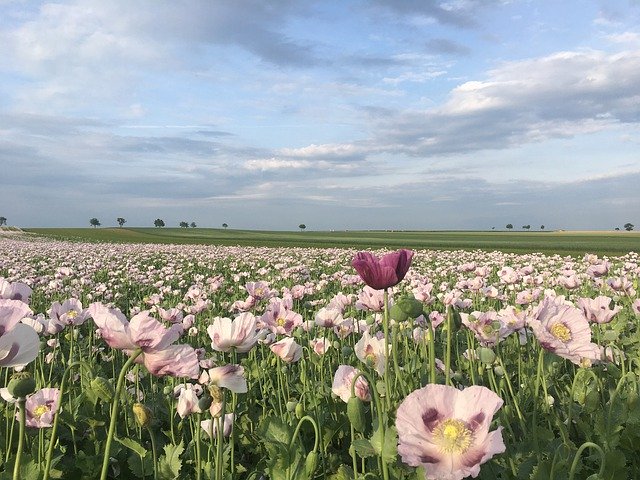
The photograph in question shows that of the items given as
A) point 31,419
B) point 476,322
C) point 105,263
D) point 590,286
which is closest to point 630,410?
point 476,322

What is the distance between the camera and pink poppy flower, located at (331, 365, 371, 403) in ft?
7.91

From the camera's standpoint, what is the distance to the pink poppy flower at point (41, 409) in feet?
8.78

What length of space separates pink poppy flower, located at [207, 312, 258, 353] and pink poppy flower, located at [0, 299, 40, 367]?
32.7 inches

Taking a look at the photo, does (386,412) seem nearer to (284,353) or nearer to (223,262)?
A: (284,353)

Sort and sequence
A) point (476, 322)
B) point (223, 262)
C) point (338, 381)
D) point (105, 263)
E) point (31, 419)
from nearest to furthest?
point (338, 381) → point (31, 419) → point (476, 322) → point (105, 263) → point (223, 262)

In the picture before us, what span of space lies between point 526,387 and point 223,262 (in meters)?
15.0

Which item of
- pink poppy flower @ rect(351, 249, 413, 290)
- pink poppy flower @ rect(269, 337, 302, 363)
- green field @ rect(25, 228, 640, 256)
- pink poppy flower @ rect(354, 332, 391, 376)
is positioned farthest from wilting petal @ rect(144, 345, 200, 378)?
green field @ rect(25, 228, 640, 256)

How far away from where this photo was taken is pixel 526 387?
3570 mm

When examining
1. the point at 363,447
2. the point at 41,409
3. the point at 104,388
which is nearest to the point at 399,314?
the point at 363,447

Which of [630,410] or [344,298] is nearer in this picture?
[630,410]

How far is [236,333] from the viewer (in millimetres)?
2281

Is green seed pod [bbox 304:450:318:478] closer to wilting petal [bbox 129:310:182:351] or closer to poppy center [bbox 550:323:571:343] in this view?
wilting petal [bbox 129:310:182:351]

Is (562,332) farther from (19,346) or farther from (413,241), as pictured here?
(413,241)

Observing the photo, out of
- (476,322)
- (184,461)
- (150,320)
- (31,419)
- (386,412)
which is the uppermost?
(150,320)
